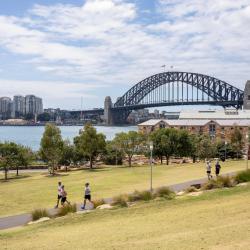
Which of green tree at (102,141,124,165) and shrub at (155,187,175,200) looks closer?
shrub at (155,187,175,200)

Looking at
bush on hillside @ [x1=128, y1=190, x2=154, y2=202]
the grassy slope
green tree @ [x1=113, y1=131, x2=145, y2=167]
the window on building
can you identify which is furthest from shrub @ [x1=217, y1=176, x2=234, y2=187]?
the window on building

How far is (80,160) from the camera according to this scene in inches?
2778

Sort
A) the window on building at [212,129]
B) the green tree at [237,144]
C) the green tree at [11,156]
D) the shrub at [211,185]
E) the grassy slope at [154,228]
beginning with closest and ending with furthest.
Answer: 1. the grassy slope at [154,228]
2. the shrub at [211,185]
3. the green tree at [11,156]
4. the green tree at [237,144]
5. the window on building at [212,129]

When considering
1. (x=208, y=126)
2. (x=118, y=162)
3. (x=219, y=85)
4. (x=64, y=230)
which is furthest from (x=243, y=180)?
(x=219, y=85)

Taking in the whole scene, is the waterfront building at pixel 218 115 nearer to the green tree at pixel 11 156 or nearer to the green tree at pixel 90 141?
the green tree at pixel 90 141

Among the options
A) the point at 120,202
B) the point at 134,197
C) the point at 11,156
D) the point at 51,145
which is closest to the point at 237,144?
the point at 51,145

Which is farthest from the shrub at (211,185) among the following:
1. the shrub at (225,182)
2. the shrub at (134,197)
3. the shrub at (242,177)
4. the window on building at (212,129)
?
the window on building at (212,129)

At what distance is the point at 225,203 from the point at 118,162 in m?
52.4

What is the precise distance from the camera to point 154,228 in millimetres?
15375

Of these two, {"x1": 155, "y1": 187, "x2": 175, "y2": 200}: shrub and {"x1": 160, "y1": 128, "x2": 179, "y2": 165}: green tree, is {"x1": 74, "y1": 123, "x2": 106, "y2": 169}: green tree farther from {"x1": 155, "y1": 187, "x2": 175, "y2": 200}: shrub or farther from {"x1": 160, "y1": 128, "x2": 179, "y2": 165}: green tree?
{"x1": 155, "y1": 187, "x2": 175, "y2": 200}: shrub

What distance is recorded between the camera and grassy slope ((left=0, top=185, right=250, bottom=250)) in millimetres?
12961

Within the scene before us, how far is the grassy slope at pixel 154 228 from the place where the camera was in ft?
42.5

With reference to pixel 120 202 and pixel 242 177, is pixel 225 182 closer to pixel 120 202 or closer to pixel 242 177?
pixel 242 177

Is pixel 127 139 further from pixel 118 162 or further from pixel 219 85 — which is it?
pixel 219 85
